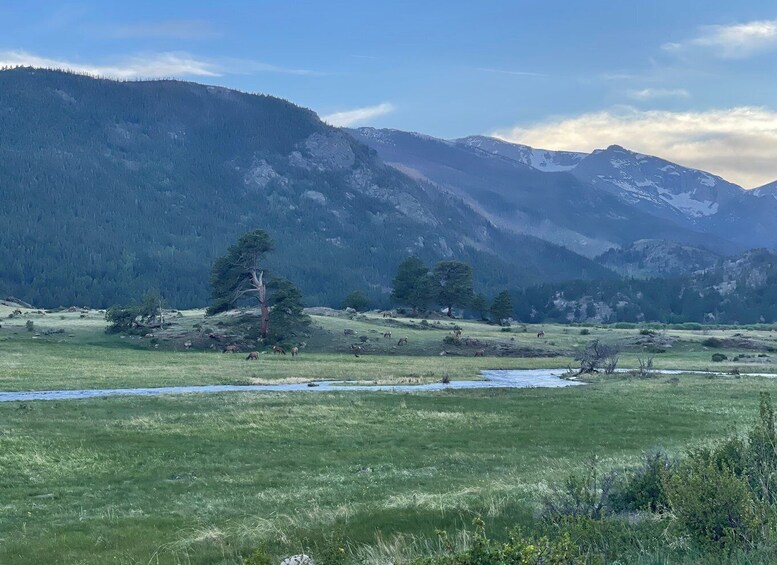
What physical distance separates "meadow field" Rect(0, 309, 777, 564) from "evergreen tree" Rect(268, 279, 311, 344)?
29027 mm

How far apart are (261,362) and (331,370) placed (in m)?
10.7

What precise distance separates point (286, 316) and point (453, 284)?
51574 mm

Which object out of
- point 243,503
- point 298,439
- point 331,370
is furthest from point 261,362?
point 243,503

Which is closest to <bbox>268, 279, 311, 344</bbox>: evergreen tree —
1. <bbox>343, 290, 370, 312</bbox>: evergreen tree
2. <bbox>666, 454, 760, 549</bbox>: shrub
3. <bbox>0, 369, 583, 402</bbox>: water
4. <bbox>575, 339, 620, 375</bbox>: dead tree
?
<bbox>0, 369, 583, 402</bbox>: water

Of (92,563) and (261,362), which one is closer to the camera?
(92,563)

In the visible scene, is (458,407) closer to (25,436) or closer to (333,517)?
(25,436)

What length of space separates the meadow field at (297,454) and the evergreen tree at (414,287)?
71.4 m

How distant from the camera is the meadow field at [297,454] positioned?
14969 millimetres

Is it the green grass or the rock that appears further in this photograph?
the green grass

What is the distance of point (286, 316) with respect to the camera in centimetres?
9956

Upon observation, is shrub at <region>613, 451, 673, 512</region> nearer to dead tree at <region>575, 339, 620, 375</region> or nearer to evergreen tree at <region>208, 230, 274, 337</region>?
dead tree at <region>575, 339, 620, 375</region>

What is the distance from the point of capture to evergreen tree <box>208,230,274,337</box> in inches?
4043

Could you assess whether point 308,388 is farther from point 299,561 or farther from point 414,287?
point 414,287

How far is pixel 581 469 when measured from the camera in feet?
69.2
